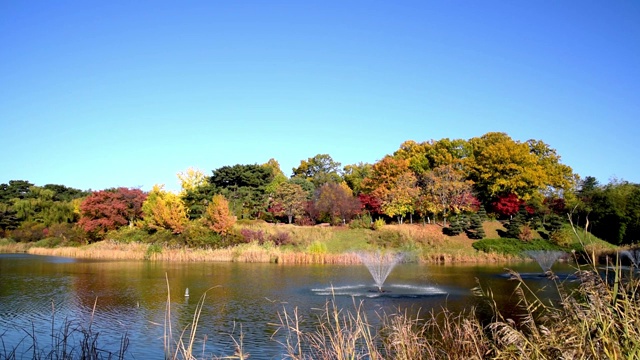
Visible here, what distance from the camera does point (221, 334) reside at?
1302 centimetres

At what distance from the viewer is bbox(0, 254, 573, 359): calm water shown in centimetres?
1270

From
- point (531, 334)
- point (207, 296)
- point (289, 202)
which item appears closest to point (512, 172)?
point (289, 202)

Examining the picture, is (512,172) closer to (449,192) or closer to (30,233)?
(449,192)

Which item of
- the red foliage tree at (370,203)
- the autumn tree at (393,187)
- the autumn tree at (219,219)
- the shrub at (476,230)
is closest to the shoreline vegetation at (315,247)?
the shrub at (476,230)

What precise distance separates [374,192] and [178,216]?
19968mm

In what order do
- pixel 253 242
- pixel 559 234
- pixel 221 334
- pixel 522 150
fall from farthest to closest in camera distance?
pixel 522 150, pixel 559 234, pixel 253 242, pixel 221 334

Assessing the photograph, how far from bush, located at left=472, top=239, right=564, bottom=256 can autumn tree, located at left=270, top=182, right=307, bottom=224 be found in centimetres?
1871

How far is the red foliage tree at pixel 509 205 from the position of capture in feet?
159

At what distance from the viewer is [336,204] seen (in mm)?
48844

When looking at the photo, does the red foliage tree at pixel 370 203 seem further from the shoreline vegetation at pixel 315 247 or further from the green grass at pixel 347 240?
the green grass at pixel 347 240

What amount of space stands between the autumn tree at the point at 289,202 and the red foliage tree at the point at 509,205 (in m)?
20.0

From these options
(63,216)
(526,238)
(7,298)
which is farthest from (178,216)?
(526,238)

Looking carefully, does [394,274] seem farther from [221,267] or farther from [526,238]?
[526,238]

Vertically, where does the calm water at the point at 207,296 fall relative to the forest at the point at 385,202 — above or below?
below
